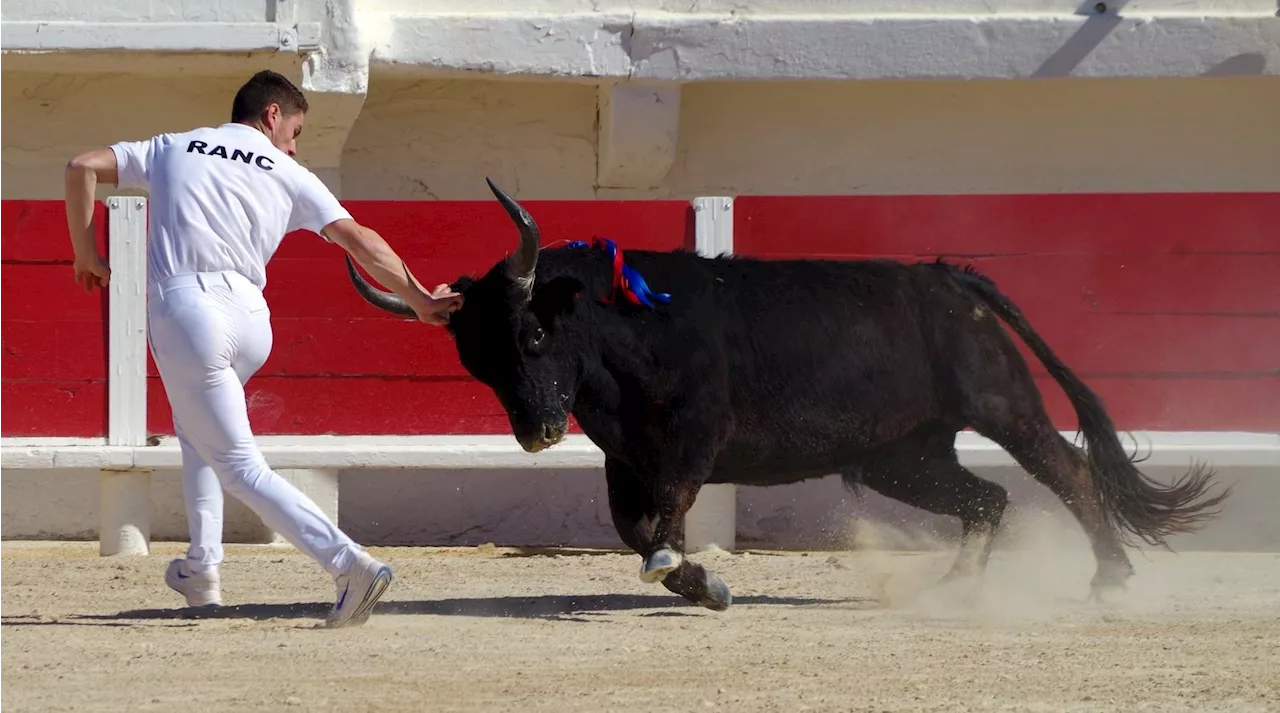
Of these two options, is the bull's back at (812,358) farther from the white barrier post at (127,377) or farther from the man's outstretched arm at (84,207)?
the white barrier post at (127,377)

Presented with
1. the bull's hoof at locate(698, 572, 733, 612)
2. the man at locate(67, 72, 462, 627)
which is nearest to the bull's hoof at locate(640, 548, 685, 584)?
the bull's hoof at locate(698, 572, 733, 612)

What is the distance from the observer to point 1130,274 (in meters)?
6.74

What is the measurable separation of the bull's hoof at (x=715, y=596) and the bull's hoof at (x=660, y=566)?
4.5 inches

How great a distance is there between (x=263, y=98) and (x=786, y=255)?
111 inches

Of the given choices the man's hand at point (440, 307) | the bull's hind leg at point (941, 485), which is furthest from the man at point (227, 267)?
the bull's hind leg at point (941, 485)

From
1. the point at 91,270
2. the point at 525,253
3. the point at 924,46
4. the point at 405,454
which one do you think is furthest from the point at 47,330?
the point at 924,46

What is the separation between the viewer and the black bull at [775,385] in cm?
458

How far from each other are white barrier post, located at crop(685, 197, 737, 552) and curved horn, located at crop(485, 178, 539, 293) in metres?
1.99

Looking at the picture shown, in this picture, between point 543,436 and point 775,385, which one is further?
point 775,385

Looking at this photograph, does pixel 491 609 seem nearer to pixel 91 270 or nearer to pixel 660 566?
pixel 660 566

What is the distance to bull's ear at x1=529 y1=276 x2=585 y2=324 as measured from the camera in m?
4.62

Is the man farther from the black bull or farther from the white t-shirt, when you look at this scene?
the black bull

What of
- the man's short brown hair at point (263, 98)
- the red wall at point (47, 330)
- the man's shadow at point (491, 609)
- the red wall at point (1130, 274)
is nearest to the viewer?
the man's short brown hair at point (263, 98)

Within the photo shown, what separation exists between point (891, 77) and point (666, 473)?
313cm
